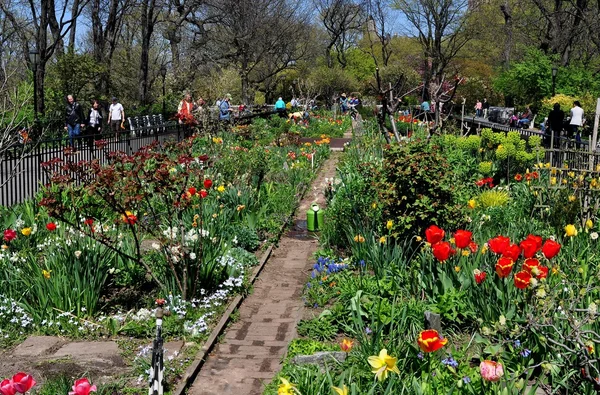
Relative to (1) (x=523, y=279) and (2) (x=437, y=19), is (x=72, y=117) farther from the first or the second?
(2) (x=437, y=19)

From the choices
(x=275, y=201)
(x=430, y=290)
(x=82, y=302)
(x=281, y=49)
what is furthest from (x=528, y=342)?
(x=281, y=49)

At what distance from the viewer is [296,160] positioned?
58.6ft

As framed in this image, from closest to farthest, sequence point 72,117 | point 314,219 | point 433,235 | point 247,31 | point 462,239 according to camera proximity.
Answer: point 462,239 → point 433,235 → point 314,219 → point 72,117 → point 247,31

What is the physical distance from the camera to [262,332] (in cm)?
696

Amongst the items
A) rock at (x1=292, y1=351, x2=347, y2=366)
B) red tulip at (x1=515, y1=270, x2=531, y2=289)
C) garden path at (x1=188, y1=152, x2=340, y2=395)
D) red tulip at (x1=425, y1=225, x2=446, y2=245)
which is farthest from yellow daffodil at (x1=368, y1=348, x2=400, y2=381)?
red tulip at (x1=425, y1=225, x2=446, y2=245)

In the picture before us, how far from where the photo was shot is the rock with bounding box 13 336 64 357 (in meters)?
6.17

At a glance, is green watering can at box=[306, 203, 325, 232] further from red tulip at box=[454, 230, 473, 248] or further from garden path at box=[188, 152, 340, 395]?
red tulip at box=[454, 230, 473, 248]

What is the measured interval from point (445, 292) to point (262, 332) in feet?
5.75

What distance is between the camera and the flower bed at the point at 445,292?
14.6ft

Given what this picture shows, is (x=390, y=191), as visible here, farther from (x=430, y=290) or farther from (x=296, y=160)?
(x=296, y=160)

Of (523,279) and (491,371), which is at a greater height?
(523,279)

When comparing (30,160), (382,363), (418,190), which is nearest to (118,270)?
(418,190)

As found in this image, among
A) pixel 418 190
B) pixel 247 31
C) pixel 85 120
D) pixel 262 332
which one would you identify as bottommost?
pixel 262 332

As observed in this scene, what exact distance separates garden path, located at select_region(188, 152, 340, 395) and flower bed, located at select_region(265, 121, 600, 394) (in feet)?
0.90
